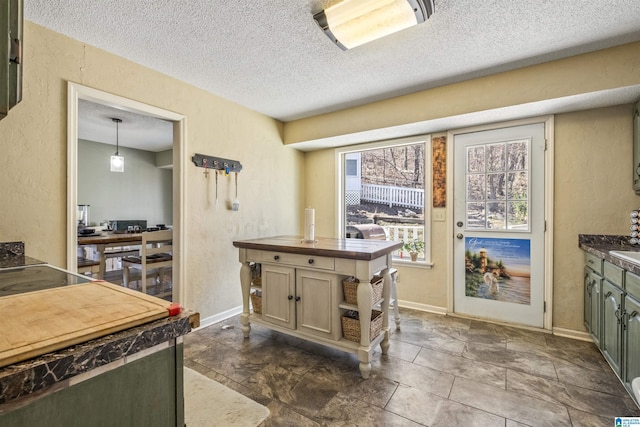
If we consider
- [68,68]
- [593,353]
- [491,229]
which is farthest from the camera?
[491,229]

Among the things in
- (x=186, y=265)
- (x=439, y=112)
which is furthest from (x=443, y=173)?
(x=186, y=265)

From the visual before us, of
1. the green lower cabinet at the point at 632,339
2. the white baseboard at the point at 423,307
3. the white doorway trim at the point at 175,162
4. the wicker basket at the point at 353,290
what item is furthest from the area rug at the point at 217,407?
the white baseboard at the point at 423,307

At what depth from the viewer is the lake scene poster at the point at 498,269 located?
2.91m

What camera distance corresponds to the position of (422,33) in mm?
2029

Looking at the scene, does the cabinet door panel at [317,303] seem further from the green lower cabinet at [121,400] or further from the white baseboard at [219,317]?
the green lower cabinet at [121,400]

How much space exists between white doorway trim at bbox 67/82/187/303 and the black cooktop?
84cm

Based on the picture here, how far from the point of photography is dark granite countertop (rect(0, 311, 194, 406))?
52cm

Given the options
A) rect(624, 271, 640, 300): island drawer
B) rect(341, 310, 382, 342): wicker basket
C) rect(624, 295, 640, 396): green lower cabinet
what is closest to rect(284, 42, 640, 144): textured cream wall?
rect(624, 271, 640, 300): island drawer

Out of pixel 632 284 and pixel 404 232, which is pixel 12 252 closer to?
pixel 632 284

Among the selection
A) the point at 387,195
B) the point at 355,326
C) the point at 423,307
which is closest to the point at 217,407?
the point at 355,326

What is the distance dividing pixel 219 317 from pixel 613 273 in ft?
10.9

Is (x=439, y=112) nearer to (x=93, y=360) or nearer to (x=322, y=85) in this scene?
(x=322, y=85)

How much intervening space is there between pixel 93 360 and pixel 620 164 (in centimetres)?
364

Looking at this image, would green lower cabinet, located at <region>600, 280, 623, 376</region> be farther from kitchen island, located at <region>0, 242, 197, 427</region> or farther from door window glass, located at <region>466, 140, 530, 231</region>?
kitchen island, located at <region>0, 242, 197, 427</region>
